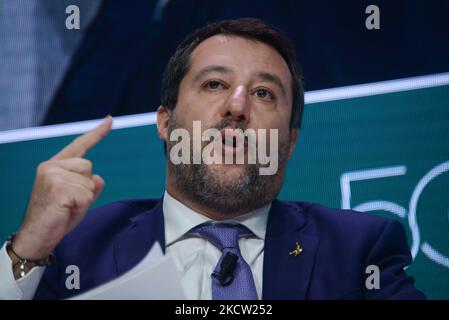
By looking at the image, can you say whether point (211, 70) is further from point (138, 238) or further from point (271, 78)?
point (138, 238)

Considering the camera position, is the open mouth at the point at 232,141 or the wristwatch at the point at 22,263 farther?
the open mouth at the point at 232,141

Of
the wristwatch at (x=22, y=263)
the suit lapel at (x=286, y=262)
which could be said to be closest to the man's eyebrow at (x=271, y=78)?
the suit lapel at (x=286, y=262)

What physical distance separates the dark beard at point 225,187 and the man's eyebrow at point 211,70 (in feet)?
0.56

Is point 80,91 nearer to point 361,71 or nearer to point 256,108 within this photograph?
point 256,108

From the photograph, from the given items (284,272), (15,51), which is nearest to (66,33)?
(15,51)

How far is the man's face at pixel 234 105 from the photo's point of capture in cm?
239

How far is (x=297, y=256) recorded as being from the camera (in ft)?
7.69

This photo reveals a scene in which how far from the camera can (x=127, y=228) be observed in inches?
96.0

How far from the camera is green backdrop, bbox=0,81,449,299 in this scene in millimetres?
2529

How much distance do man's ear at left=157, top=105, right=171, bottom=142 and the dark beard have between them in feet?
0.46

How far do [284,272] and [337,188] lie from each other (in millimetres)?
382

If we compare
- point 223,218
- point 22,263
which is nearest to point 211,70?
point 223,218

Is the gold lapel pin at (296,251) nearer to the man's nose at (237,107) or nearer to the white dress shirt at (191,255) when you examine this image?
the white dress shirt at (191,255)

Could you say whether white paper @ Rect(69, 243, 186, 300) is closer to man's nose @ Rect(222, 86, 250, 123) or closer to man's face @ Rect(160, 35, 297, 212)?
man's face @ Rect(160, 35, 297, 212)
